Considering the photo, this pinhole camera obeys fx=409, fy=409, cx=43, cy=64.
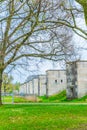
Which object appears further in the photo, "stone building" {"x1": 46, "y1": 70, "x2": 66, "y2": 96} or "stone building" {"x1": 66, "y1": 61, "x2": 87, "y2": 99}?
"stone building" {"x1": 46, "y1": 70, "x2": 66, "y2": 96}

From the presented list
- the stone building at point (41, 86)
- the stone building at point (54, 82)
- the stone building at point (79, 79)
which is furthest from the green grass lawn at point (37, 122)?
the stone building at point (41, 86)

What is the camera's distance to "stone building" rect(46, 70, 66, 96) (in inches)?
2378

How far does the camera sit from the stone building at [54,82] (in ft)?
198

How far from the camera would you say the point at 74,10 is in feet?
51.3

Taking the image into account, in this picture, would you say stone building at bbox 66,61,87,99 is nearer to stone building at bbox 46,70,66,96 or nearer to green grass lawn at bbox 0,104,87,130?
stone building at bbox 46,70,66,96

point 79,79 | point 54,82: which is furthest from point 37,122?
point 54,82

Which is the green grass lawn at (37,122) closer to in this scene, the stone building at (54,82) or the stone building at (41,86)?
the stone building at (54,82)

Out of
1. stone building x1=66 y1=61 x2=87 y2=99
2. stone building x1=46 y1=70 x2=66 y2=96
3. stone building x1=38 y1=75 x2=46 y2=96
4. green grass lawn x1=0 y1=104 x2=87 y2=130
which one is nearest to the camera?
green grass lawn x1=0 y1=104 x2=87 y2=130

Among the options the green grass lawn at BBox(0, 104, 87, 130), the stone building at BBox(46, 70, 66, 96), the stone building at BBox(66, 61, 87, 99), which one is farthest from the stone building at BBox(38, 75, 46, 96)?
the green grass lawn at BBox(0, 104, 87, 130)

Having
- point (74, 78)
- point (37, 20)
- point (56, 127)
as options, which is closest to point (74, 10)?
point (37, 20)

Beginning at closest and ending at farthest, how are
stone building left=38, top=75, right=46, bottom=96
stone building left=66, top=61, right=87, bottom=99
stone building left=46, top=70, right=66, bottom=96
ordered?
1. stone building left=66, top=61, right=87, bottom=99
2. stone building left=46, top=70, right=66, bottom=96
3. stone building left=38, top=75, right=46, bottom=96

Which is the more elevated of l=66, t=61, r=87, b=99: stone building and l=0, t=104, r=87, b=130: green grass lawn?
l=66, t=61, r=87, b=99: stone building

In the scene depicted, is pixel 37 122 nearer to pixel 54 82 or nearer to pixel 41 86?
pixel 54 82

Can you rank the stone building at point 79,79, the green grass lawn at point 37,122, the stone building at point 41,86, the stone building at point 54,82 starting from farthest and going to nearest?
the stone building at point 41,86 → the stone building at point 54,82 → the stone building at point 79,79 → the green grass lawn at point 37,122
